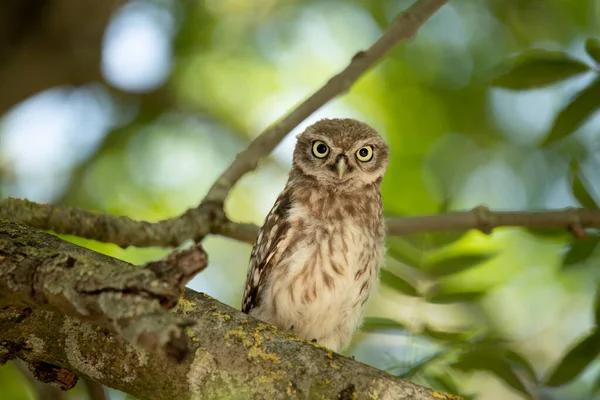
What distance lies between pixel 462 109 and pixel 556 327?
8.04ft

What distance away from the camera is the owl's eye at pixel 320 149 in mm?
5051

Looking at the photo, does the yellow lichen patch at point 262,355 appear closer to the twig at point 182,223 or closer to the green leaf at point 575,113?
the twig at point 182,223

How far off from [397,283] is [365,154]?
136 cm

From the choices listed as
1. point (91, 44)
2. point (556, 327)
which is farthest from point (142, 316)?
point (556, 327)

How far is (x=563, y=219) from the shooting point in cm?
399

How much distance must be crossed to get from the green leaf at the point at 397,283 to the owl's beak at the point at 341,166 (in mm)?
978

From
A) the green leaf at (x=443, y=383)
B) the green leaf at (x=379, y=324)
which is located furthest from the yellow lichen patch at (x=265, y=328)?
the green leaf at (x=443, y=383)

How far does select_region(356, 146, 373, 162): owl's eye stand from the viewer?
508 cm

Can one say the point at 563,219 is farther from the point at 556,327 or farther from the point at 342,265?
the point at 556,327

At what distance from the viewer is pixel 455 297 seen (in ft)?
12.8

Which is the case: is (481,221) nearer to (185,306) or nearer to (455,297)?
(455,297)

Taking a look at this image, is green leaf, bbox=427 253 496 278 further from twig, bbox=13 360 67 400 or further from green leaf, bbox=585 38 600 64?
twig, bbox=13 360 67 400

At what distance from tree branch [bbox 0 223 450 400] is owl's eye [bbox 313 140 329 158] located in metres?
2.58

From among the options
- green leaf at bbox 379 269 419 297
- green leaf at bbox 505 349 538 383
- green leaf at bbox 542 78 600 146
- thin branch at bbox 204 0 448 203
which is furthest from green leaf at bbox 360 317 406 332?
green leaf at bbox 542 78 600 146
